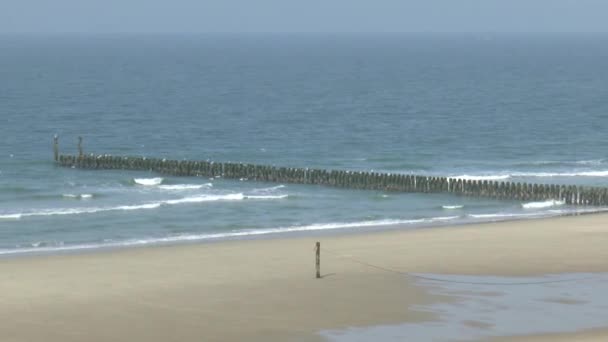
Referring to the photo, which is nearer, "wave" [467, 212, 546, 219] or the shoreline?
the shoreline

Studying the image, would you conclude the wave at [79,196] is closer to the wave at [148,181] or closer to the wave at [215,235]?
the wave at [148,181]

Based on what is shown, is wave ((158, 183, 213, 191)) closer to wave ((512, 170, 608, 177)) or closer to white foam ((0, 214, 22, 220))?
white foam ((0, 214, 22, 220))

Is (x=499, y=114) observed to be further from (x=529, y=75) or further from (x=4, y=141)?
(x=529, y=75)

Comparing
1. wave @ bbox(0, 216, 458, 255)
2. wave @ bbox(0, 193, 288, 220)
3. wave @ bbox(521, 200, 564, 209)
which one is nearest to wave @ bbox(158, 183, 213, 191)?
wave @ bbox(0, 193, 288, 220)

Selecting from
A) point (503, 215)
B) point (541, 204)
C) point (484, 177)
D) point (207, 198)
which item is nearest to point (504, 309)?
point (503, 215)

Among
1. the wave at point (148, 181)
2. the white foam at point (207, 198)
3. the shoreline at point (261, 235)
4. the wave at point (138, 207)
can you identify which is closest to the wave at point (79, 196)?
the wave at point (138, 207)

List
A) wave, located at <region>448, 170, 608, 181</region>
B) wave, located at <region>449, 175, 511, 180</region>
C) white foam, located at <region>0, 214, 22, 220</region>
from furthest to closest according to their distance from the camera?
wave, located at <region>448, 170, 608, 181</region>
wave, located at <region>449, 175, 511, 180</region>
white foam, located at <region>0, 214, 22, 220</region>

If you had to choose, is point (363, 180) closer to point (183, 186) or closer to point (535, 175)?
point (183, 186)
